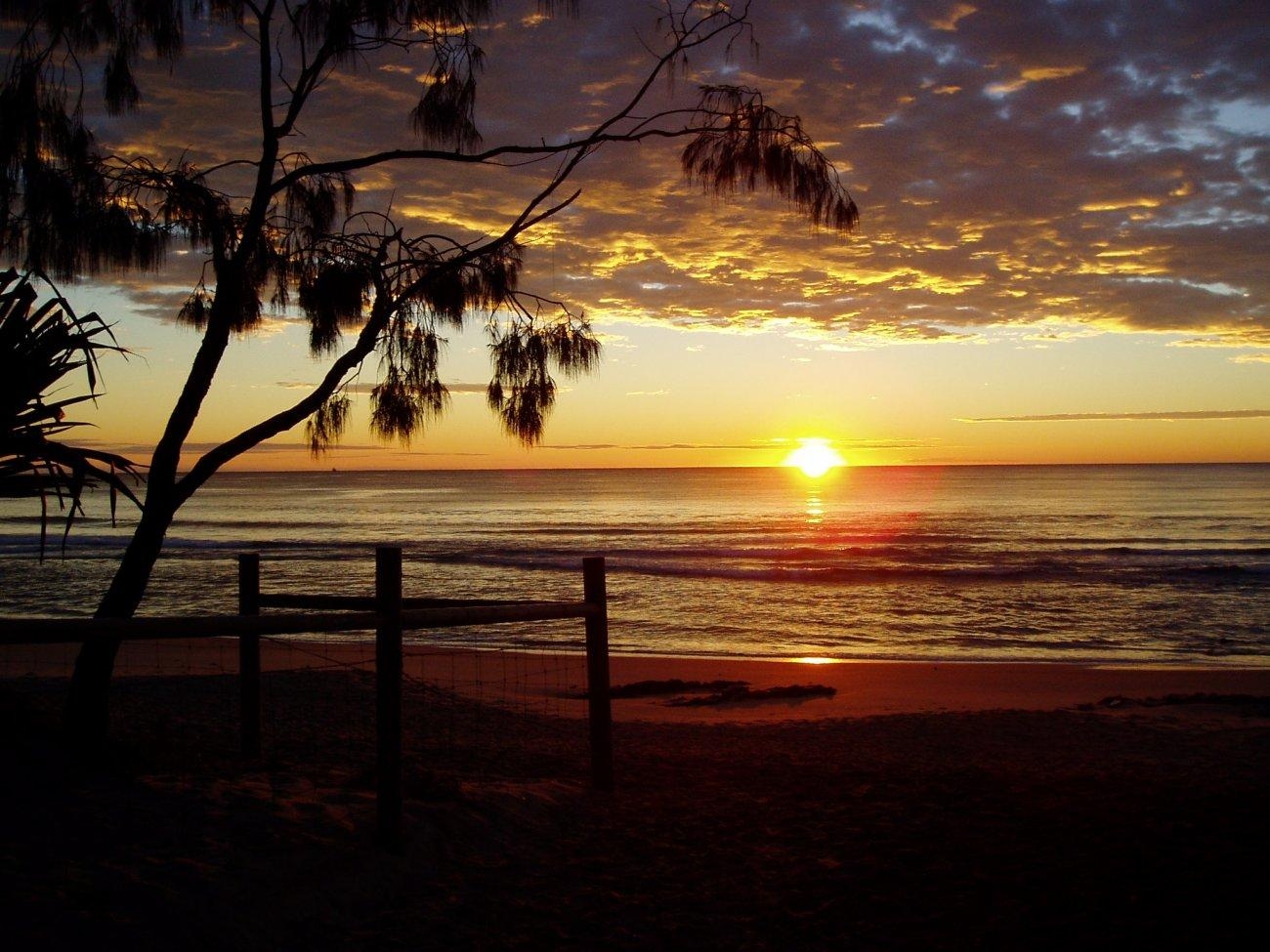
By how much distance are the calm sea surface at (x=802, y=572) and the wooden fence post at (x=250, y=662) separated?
10.2 metres

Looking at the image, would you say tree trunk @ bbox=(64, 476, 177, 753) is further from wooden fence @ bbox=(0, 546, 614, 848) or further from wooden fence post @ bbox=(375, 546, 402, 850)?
wooden fence post @ bbox=(375, 546, 402, 850)

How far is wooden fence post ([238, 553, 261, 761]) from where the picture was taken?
21.0 feet

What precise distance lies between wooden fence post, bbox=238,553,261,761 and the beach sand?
380mm

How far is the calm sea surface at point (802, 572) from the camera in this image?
18.1 m

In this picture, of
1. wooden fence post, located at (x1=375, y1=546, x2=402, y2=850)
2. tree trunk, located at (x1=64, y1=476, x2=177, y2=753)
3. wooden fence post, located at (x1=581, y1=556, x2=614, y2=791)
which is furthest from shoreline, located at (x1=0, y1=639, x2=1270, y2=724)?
wooden fence post, located at (x1=375, y1=546, x2=402, y2=850)

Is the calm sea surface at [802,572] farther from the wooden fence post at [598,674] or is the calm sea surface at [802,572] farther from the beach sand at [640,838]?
the wooden fence post at [598,674]

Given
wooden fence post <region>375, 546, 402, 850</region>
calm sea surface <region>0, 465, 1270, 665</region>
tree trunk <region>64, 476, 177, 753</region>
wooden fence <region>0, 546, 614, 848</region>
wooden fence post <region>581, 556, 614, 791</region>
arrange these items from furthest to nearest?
calm sea surface <region>0, 465, 1270, 665</region>
wooden fence post <region>581, 556, 614, 791</region>
tree trunk <region>64, 476, 177, 753</region>
wooden fence post <region>375, 546, 402, 850</region>
wooden fence <region>0, 546, 614, 848</region>

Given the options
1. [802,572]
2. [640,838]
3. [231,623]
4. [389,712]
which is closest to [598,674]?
[640,838]

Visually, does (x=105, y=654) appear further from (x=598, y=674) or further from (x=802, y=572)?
(x=802, y=572)

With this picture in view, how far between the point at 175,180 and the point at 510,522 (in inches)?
1983

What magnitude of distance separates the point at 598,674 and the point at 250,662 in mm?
2371

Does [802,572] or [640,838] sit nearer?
[640,838]

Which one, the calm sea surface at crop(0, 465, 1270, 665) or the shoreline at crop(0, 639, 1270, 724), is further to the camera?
the calm sea surface at crop(0, 465, 1270, 665)

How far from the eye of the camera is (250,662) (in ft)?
21.2
